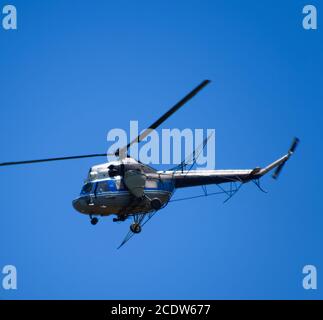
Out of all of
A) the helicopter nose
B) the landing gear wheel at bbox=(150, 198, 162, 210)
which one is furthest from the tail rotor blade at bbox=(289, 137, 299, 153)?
→ the helicopter nose

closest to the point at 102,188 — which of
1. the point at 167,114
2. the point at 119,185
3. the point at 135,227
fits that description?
the point at 119,185

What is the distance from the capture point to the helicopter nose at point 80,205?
4197 cm

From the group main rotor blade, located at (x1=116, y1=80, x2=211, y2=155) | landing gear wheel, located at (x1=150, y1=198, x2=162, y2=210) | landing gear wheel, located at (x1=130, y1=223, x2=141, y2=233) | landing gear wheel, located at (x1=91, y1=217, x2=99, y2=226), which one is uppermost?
main rotor blade, located at (x1=116, y1=80, x2=211, y2=155)

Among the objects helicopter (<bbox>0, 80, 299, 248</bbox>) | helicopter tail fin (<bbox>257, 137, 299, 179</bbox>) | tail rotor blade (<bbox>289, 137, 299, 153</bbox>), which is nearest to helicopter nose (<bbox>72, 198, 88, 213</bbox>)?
helicopter (<bbox>0, 80, 299, 248</bbox>)

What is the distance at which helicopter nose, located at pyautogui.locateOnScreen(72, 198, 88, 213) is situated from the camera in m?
42.0

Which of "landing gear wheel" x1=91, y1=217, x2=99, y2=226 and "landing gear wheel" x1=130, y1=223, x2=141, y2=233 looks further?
"landing gear wheel" x1=91, y1=217, x2=99, y2=226

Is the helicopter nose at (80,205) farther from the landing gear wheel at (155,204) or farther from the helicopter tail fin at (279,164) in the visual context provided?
the helicopter tail fin at (279,164)

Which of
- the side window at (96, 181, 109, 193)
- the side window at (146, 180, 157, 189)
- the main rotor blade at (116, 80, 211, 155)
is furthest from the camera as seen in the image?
the side window at (146, 180, 157, 189)

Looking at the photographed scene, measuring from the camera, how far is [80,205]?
138 ft

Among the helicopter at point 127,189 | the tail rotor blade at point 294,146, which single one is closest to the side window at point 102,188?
the helicopter at point 127,189

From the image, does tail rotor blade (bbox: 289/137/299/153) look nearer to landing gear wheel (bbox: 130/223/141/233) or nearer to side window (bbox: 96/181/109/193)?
landing gear wheel (bbox: 130/223/141/233)

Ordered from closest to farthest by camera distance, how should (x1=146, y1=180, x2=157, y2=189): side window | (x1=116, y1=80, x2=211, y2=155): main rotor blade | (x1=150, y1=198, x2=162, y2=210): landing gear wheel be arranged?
(x1=116, y1=80, x2=211, y2=155): main rotor blade < (x1=150, y1=198, x2=162, y2=210): landing gear wheel < (x1=146, y1=180, x2=157, y2=189): side window

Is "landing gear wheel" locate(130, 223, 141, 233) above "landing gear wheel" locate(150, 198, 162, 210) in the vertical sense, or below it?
below
